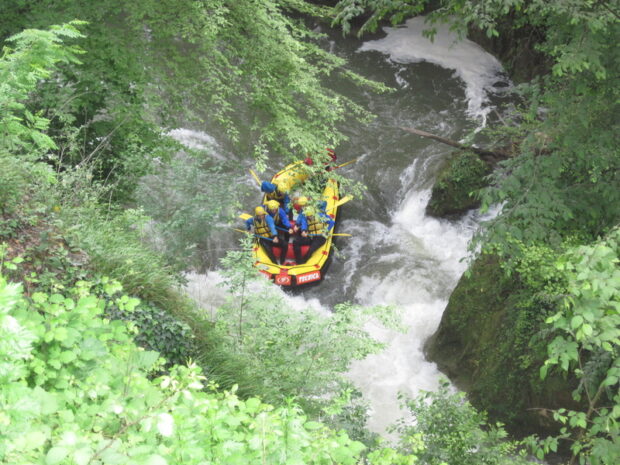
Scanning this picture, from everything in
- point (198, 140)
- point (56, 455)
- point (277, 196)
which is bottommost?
point (198, 140)

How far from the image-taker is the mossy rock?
10742 millimetres

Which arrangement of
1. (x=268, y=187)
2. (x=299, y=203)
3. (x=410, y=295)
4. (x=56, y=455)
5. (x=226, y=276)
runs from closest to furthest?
1. (x=56, y=455)
2. (x=226, y=276)
3. (x=299, y=203)
4. (x=268, y=187)
5. (x=410, y=295)

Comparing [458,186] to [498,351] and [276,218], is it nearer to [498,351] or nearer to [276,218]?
[276,218]

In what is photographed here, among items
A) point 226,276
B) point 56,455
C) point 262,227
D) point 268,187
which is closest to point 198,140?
point 268,187

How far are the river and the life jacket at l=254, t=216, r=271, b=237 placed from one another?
1.23 m

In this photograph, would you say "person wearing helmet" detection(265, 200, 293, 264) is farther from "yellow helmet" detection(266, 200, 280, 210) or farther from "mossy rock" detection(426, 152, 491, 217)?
"mossy rock" detection(426, 152, 491, 217)

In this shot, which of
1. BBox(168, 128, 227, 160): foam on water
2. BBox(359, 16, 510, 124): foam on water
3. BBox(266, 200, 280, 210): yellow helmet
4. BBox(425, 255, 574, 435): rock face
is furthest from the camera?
BBox(359, 16, 510, 124): foam on water

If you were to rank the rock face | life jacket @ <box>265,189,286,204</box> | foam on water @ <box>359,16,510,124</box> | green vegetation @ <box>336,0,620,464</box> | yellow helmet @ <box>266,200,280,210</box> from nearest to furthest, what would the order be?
green vegetation @ <box>336,0,620,464</box>, the rock face, yellow helmet @ <box>266,200,280,210</box>, life jacket @ <box>265,189,286,204</box>, foam on water @ <box>359,16,510,124</box>

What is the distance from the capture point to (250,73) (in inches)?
246

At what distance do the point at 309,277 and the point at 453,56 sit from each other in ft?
37.5

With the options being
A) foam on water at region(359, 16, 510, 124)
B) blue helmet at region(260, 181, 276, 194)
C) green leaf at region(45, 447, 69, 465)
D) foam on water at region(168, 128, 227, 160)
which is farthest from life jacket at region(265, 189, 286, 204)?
green leaf at region(45, 447, 69, 465)

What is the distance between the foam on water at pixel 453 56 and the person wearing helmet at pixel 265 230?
810cm

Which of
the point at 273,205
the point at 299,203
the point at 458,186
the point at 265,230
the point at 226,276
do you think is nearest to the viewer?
the point at 226,276

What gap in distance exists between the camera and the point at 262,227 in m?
9.29
